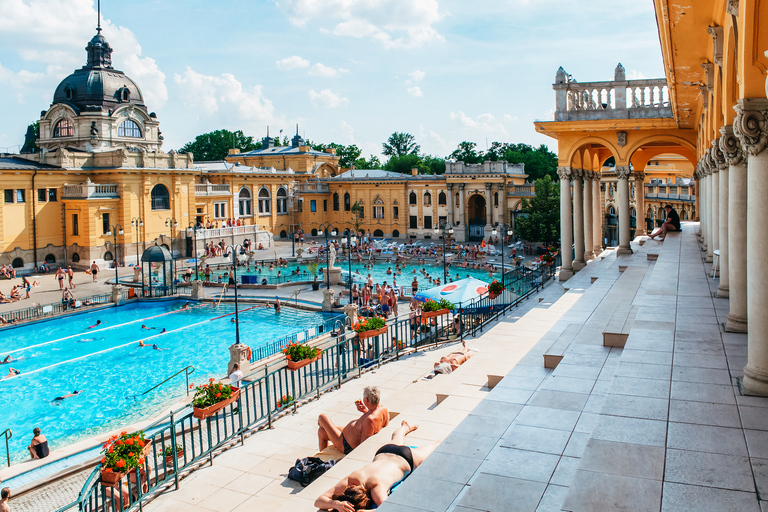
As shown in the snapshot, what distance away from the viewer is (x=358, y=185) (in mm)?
63938

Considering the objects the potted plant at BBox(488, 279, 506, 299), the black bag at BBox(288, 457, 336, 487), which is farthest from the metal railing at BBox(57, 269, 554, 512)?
the black bag at BBox(288, 457, 336, 487)

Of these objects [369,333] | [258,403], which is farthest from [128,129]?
[369,333]

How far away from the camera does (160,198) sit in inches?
1861

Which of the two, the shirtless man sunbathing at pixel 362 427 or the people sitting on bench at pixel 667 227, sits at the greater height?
the people sitting on bench at pixel 667 227

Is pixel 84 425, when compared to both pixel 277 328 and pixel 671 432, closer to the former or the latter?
pixel 277 328

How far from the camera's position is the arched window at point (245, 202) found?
57406 mm

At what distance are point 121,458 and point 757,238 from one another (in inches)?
307

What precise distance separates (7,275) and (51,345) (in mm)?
15964

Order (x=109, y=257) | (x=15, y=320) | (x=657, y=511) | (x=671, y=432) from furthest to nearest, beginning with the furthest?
1. (x=109, y=257)
2. (x=15, y=320)
3. (x=671, y=432)
4. (x=657, y=511)

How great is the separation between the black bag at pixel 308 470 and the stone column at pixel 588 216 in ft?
54.2

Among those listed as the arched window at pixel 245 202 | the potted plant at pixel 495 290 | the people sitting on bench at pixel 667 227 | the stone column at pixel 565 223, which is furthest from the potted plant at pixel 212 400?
the arched window at pixel 245 202

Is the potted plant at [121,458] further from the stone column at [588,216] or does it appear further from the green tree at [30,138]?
the green tree at [30,138]

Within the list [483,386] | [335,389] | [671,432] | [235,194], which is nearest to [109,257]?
[235,194]

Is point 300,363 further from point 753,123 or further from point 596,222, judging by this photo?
point 596,222
